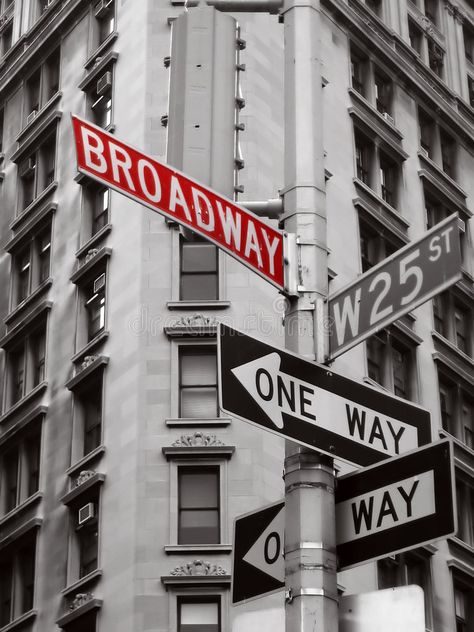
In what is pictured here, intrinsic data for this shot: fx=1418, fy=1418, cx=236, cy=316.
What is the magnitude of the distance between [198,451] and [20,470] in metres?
7.04

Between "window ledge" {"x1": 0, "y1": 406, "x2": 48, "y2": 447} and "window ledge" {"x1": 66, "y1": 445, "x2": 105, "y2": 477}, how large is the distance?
2.73 meters

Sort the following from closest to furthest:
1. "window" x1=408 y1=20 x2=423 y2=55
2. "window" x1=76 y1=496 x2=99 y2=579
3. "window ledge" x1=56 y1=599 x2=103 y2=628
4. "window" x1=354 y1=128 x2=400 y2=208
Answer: "window ledge" x1=56 y1=599 x2=103 y2=628, "window" x1=76 y1=496 x2=99 y2=579, "window" x1=354 y1=128 x2=400 y2=208, "window" x1=408 y1=20 x2=423 y2=55

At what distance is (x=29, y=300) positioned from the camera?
39500 mm

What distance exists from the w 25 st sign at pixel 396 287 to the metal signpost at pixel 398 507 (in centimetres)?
77

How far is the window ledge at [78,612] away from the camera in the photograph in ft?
102

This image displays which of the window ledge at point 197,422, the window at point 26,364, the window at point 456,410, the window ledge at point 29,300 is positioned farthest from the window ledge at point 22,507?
the window at point 456,410

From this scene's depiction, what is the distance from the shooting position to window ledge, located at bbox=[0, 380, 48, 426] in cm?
3703

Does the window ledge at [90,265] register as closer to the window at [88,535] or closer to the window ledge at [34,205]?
the window ledge at [34,205]

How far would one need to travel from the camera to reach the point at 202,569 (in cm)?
3055

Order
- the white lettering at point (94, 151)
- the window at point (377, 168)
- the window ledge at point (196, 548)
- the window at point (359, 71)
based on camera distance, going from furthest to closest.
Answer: the window at point (359, 71) → the window at point (377, 168) → the window ledge at point (196, 548) → the white lettering at point (94, 151)

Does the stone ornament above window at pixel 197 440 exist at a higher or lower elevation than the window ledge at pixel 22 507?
higher

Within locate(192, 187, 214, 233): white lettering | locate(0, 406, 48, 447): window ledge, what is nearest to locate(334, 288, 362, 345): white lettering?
locate(192, 187, 214, 233): white lettering

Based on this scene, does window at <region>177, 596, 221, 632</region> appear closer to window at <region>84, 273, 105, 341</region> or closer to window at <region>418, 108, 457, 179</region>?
window at <region>84, 273, 105, 341</region>

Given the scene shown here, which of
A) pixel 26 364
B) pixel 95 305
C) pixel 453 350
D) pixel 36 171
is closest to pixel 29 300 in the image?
pixel 26 364
